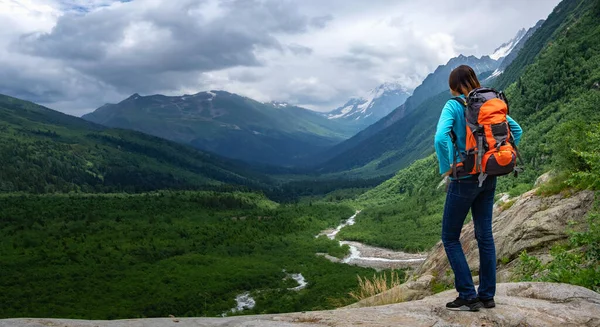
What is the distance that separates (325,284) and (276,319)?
237 feet

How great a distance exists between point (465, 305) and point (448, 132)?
12.1 feet

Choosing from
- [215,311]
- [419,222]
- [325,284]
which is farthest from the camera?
[419,222]

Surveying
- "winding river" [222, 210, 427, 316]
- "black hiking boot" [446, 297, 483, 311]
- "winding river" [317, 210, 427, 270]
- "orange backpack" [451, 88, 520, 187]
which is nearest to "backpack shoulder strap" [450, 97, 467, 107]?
"orange backpack" [451, 88, 520, 187]

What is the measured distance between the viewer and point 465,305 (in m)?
8.91

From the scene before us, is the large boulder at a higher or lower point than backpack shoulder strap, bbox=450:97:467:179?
lower

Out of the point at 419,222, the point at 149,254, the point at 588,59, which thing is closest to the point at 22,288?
the point at 149,254

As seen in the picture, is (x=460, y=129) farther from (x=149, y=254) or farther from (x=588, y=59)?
(x=588, y=59)

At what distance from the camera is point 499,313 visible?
28.7 ft

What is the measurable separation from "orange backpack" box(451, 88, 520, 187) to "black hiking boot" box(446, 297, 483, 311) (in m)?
2.67

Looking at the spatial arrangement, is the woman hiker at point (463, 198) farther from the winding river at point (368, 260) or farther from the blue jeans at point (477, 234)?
the winding river at point (368, 260)

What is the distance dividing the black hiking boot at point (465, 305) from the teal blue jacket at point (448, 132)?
2.81 metres

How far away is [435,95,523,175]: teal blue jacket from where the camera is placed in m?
8.27

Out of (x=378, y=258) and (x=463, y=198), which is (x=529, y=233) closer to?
(x=463, y=198)

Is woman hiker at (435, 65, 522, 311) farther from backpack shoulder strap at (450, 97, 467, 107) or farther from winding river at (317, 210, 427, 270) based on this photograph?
winding river at (317, 210, 427, 270)
